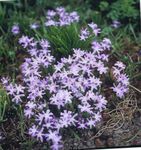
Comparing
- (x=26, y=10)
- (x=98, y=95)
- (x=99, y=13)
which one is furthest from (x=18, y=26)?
(x=98, y=95)

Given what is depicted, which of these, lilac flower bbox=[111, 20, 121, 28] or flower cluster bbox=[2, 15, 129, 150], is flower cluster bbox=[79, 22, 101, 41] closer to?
flower cluster bbox=[2, 15, 129, 150]

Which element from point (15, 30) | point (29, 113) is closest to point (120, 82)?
point (29, 113)

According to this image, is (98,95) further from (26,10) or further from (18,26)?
(26,10)

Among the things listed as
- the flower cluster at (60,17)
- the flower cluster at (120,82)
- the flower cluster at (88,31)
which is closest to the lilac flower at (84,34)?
the flower cluster at (88,31)

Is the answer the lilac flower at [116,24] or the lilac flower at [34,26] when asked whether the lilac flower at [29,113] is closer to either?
the lilac flower at [34,26]

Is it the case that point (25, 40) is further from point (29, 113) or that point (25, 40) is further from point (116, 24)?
point (116, 24)
